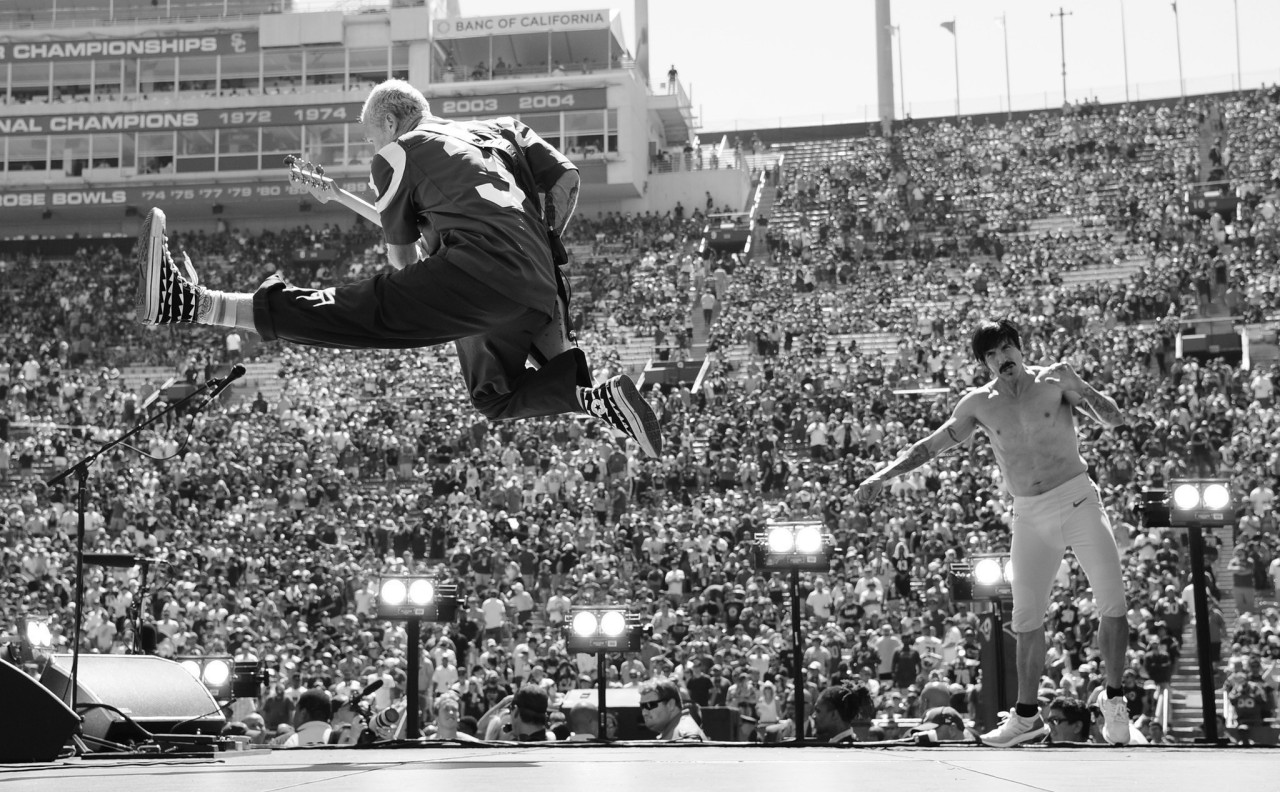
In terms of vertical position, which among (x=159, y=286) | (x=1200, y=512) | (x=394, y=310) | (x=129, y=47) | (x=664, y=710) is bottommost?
(x=664, y=710)

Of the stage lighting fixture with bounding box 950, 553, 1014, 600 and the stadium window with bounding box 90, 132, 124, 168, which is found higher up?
the stadium window with bounding box 90, 132, 124, 168

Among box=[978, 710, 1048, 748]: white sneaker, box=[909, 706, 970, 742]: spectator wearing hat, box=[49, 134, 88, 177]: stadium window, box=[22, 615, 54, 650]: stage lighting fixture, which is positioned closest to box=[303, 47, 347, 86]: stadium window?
box=[49, 134, 88, 177]: stadium window

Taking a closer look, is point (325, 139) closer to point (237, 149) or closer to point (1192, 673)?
point (237, 149)

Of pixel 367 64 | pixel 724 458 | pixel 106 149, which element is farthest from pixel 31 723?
pixel 106 149

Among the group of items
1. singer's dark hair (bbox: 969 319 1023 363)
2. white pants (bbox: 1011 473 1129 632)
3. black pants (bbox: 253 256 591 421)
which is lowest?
white pants (bbox: 1011 473 1129 632)

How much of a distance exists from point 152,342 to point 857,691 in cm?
3068

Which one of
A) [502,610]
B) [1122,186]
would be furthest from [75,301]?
[1122,186]

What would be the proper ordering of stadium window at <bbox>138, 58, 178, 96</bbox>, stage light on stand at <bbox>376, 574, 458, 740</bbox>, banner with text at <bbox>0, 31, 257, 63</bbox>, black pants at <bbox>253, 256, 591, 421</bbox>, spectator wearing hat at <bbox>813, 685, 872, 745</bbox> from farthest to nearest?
stadium window at <bbox>138, 58, 178, 96</bbox> → banner with text at <bbox>0, 31, 257, 63</bbox> → stage light on stand at <bbox>376, 574, 458, 740</bbox> → spectator wearing hat at <bbox>813, 685, 872, 745</bbox> → black pants at <bbox>253, 256, 591, 421</bbox>

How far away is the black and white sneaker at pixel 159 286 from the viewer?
468cm

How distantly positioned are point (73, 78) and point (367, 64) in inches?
354

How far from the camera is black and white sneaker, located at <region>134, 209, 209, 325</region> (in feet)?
15.4

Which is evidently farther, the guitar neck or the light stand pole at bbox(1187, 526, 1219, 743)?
the light stand pole at bbox(1187, 526, 1219, 743)

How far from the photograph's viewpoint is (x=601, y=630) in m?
10.7

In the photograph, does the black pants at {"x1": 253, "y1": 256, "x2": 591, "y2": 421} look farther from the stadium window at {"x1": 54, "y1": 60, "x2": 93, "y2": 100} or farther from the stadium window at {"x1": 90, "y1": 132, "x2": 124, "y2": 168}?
the stadium window at {"x1": 54, "y1": 60, "x2": 93, "y2": 100}
